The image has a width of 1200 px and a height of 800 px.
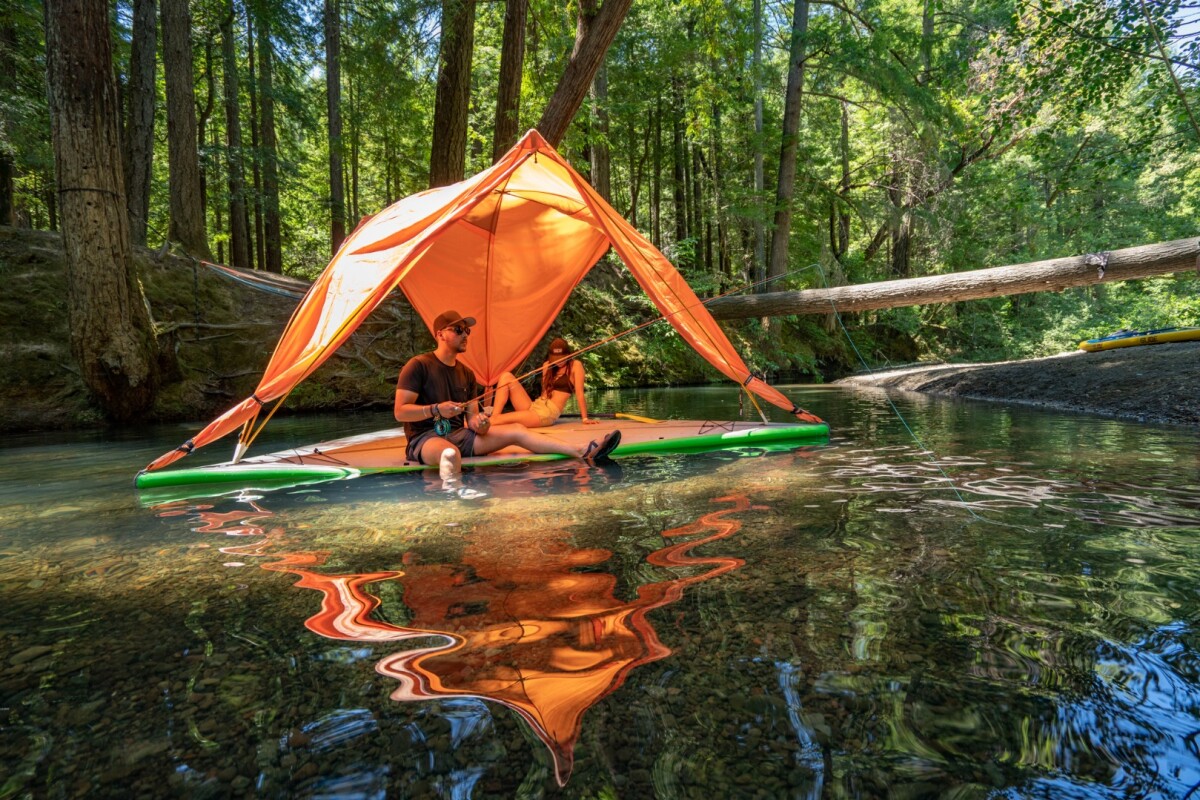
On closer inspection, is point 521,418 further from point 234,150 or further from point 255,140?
point 255,140

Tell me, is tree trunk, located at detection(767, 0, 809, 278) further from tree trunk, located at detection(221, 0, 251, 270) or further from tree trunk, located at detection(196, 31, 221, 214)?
tree trunk, located at detection(196, 31, 221, 214)

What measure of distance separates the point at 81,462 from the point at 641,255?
492cm

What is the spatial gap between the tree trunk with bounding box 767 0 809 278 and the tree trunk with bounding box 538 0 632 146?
6520mm

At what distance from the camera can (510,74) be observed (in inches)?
325

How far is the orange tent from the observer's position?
430cm

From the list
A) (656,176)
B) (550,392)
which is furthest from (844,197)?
(550,392)

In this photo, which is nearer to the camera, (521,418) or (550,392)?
(521,418)

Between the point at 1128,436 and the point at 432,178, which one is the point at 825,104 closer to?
the point at 432,178

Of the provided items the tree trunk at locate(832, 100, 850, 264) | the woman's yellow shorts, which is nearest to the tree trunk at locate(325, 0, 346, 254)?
the woman's yellow shorts

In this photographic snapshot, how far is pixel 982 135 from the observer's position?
46.7 feet

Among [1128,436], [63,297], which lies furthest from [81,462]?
[1128,436]

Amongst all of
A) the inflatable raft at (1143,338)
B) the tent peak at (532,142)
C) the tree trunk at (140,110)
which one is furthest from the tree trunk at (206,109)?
the inflatable raft at (1143,338)

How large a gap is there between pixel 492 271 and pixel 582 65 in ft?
9.28

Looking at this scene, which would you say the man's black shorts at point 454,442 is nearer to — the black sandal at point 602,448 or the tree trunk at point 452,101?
the black sandal at point 602,448
